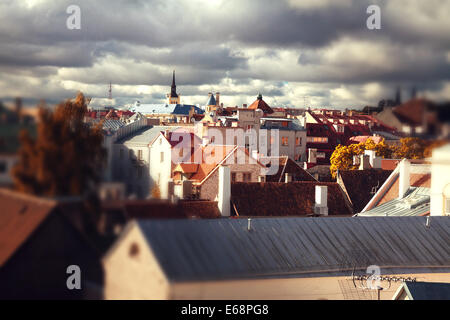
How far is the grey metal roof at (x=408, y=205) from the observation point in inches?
819

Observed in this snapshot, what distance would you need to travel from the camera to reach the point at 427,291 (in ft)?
31.6

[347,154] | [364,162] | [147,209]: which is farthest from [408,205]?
[347,154]

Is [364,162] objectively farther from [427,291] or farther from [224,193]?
[427,291]

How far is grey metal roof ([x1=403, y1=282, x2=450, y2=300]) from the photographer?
9.35 metres

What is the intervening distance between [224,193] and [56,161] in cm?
2150

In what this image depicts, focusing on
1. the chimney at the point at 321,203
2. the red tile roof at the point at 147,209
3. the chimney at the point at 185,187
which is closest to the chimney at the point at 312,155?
the chimney at the point at 321,203

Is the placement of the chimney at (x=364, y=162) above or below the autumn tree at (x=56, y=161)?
below

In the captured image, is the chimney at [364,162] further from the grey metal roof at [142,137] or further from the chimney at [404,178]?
the grey metal roof at [142,137]

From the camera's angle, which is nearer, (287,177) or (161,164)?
(161,164)

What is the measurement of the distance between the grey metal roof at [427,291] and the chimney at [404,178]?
13573 millimetres

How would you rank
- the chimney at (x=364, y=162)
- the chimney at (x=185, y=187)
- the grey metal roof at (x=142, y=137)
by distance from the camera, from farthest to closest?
the chimney at (x=364, y=162) → the chimney at (x=185, y=187) → the grey metal roof at (x=142, y=137)

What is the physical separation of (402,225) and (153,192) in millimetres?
8804

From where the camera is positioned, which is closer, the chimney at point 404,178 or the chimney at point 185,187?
the chimney at point 185,187
